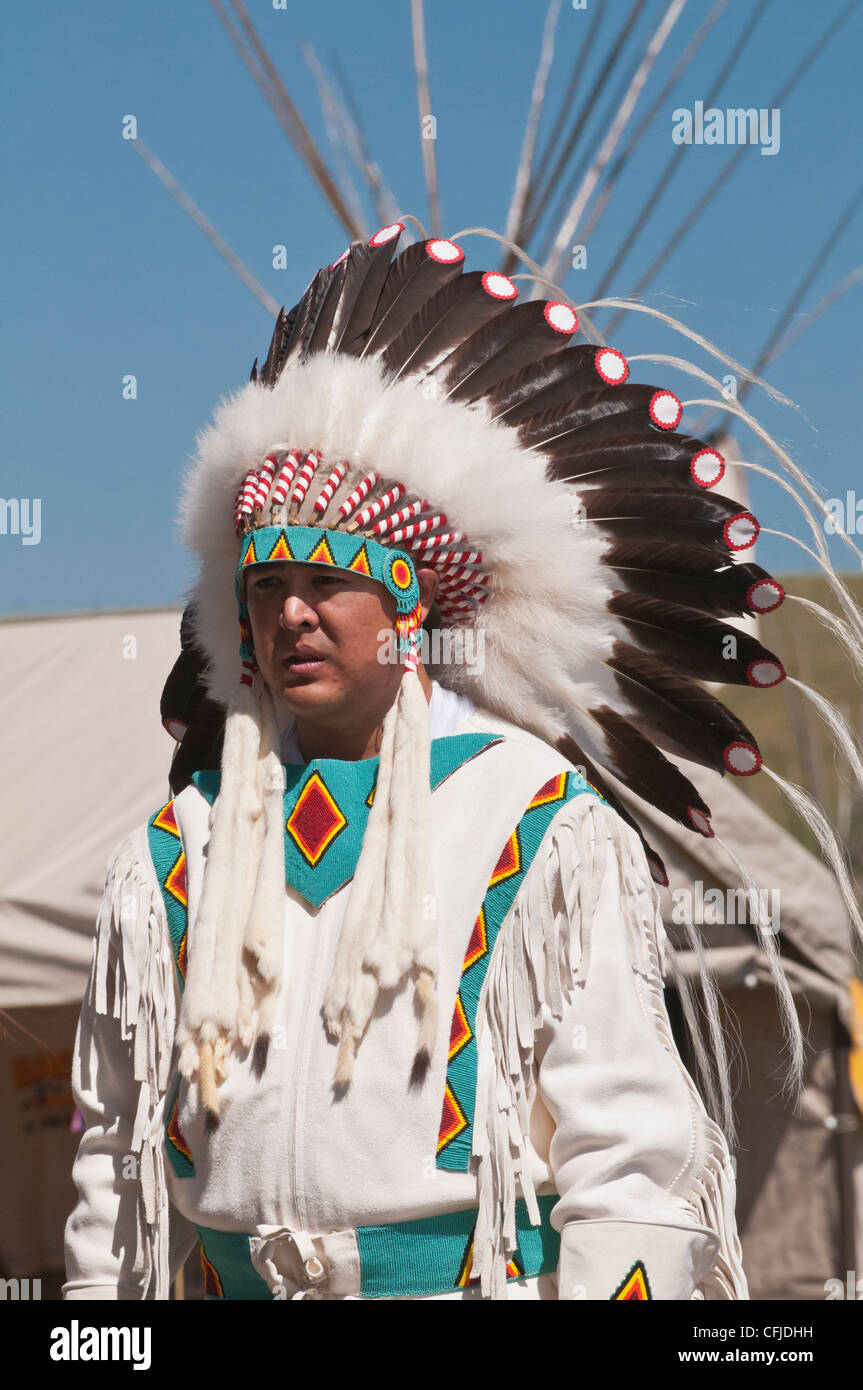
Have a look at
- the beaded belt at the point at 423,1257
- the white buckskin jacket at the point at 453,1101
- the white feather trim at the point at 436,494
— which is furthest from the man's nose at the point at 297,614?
the beaded belt at the point at 423,1257

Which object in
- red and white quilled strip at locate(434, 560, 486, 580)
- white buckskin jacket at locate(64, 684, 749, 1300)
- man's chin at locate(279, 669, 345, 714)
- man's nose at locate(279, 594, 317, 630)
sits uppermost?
red and white quilled strip at locate(434, 560, 486, 580)

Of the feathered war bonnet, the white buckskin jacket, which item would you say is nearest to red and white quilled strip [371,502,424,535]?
the feathered war bonnet

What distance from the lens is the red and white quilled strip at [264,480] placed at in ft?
7.07

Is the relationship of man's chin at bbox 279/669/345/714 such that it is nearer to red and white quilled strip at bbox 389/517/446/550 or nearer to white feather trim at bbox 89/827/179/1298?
red and white quilled strip at bbox 389/517/446/550

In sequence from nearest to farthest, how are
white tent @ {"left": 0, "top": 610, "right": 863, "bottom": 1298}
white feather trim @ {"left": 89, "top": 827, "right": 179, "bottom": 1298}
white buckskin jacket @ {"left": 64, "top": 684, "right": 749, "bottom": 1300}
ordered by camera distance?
white buckskin jacket @ {"left": 64, "top": 684, "right": 749, "bottom": 1300}, white feather trim @ {"left": 89, "top": 827, "right": 179, "bottom": 1298}, white tent @ {"left": 0, "top": 610, "right": 863, "bottom": 1298}

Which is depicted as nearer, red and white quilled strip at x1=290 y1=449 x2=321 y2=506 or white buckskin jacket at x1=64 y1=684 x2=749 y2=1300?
white buckskin jacket at x1=64 y1=684 x2=749 y2=1300

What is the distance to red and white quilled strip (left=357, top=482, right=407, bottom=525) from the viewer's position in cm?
212

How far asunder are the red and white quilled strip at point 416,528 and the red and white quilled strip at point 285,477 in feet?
0.56

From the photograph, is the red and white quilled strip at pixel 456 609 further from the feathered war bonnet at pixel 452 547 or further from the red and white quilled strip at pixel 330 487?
the red and white quilled strip at pixel 330 487

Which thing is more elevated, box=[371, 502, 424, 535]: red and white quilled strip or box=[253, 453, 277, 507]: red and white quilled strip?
box=[253, 453, 277, 507]: red and white quilled strip

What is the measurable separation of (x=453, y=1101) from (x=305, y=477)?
907mm

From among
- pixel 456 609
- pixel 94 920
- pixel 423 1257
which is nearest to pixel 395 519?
pixel 456 609

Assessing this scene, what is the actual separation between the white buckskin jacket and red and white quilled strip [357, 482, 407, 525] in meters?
0.36


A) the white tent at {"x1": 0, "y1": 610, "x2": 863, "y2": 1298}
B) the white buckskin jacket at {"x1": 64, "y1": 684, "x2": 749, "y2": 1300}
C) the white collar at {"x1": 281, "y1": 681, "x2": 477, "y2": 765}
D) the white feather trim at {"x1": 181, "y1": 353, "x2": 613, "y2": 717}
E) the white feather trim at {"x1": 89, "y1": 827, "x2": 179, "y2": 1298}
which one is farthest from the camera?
the white tent at {"x1": 0, "y1": 610, "x2": 863, "y2": 1298}
